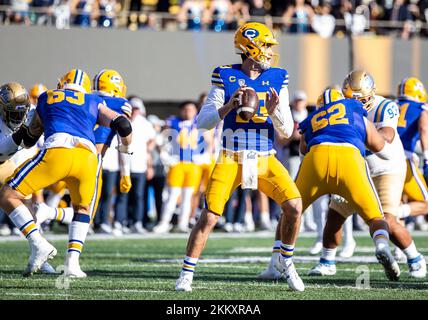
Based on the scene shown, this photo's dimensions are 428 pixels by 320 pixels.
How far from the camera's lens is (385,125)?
782cm

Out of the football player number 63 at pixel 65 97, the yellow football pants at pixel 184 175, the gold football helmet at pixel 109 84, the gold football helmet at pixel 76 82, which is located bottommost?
the yellow football pants at pixel 184 175

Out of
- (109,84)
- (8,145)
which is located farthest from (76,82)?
(109,84)

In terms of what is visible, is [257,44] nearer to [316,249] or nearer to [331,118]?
[331,118]

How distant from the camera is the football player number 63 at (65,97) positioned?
7441 millimetres

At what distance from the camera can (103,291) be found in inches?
266

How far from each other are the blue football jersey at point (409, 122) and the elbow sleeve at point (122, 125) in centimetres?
351

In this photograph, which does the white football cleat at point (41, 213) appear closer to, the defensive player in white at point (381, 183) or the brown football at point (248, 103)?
the defensive player in white at point (381, 183)

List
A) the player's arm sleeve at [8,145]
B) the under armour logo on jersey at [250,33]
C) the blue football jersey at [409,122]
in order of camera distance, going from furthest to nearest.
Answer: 1. the blue football jersey at [409,122]
2. the player's arm sleeve at [8,145]
3. the under armour logo on jersey at [250,33]

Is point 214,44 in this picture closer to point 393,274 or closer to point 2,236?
point 2,236

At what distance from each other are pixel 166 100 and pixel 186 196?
5666mm

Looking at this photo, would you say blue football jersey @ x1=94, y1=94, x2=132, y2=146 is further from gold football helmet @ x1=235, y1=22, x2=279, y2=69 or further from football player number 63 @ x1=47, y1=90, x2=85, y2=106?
gold football helmet @ x1=235, y1=22, x2=279, y2=69

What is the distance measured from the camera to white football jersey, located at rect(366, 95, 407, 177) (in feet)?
25.8

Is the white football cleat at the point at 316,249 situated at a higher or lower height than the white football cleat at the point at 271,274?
lower

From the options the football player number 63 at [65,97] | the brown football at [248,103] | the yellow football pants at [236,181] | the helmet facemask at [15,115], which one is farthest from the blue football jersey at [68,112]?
the brown football at [248,103]
